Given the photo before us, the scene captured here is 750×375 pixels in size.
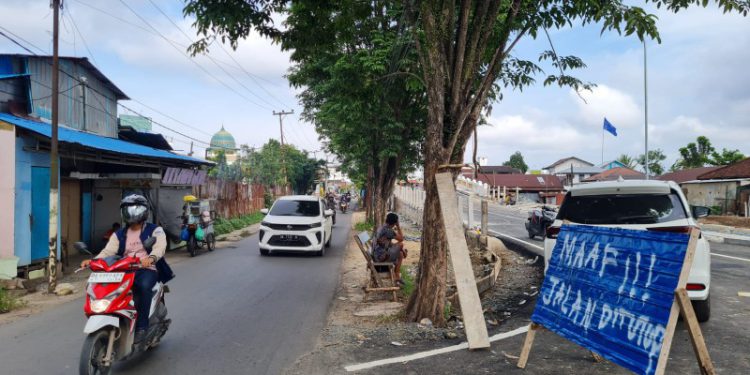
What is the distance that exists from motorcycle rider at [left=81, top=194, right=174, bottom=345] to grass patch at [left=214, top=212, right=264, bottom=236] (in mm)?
17488

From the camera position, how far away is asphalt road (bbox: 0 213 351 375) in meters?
5.17

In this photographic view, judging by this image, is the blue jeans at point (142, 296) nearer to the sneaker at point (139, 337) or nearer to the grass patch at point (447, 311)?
the sneaker at point (139, 337)

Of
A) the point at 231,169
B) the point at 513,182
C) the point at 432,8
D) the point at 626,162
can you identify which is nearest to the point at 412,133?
the point at 432,8

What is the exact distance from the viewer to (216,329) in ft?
21.6

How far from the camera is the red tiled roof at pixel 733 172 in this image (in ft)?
88.5

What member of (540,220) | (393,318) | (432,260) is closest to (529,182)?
(540,220)

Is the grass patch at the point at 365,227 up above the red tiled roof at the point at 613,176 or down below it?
below

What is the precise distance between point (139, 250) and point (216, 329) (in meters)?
1.97

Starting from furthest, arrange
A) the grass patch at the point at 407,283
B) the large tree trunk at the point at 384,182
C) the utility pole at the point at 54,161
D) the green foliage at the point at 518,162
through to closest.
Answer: the green foliage at the point at 518,162
the large tree trunk at the point at 384,182
the utility pole at the point at 54,161
the grass patch at the point at 407,283

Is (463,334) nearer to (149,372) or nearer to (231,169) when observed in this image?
(149,372)

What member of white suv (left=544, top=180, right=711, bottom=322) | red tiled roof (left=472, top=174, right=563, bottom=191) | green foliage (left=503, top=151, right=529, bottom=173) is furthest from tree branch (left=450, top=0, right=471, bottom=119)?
green foliage (left=503, top=151, right=529, bottom=173)

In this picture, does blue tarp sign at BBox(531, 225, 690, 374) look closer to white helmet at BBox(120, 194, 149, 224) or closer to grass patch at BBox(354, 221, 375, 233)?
white helmet at BBox(120, 194, 149, 224)

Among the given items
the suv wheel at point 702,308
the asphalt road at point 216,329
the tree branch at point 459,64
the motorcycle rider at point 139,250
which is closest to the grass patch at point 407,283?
the asphalt road at point 216,329

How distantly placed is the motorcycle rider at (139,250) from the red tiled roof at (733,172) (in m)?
30.6
